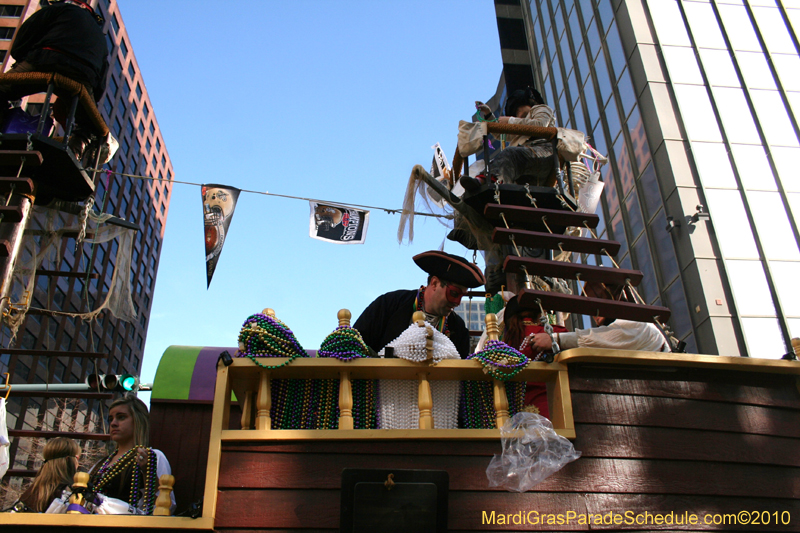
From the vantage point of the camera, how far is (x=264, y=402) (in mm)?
3443

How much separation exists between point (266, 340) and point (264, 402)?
1.13 feet

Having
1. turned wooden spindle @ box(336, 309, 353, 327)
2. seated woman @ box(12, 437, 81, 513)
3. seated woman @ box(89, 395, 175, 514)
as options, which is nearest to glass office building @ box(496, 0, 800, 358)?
turned wooden spindle @ box(336, 309, 353, 327)

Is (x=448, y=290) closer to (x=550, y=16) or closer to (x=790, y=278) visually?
(x=790, y=278)

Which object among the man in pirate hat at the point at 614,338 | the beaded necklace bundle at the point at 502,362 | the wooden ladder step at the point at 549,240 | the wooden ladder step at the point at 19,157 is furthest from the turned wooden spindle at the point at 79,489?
the wooden ladder step at the point at 19,157

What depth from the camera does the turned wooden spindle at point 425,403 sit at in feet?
11.2

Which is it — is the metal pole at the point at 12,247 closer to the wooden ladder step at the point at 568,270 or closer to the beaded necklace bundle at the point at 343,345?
the beaded necklace bundle at the point at 343,345

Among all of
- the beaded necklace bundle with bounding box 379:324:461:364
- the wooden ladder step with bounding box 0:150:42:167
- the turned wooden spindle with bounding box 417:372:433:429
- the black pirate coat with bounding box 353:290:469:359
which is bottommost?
the turned wooden spindle with bounding box 417:372:433:429

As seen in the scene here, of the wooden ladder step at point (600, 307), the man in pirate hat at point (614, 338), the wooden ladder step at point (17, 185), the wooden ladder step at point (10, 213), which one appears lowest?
the man in pirate hat at point (614, 338)

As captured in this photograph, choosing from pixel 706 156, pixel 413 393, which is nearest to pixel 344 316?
pixel 413 393

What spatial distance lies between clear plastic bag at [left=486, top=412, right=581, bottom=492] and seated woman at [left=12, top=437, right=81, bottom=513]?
2.59 meters

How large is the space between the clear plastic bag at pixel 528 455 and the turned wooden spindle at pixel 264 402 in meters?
1.22

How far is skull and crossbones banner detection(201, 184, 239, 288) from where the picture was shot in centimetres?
923

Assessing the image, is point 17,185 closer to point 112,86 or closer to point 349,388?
point 349,388

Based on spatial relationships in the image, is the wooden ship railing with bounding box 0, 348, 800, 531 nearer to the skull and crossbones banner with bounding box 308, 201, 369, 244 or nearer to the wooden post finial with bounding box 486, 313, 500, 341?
the wooden post finial with bounding box 486, 313, 500, 341
